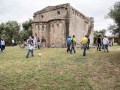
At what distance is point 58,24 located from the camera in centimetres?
2673

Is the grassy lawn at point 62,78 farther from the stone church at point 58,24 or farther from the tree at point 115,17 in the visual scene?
the stone church at point 58,24

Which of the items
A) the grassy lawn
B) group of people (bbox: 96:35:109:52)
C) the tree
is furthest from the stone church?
the grassy lawn

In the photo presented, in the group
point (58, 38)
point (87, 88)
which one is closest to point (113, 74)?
point (87, 88)

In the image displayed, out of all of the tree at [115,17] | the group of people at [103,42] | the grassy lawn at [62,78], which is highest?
the tree at [115,17]

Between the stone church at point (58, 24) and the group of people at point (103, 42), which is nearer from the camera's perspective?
Answer: the group of people at point (103, 42)

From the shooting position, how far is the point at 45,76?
777cm

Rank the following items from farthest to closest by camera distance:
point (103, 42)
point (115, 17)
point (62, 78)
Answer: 1. point (103, 42)
2. point (115, 17)
3. point (62, 78)

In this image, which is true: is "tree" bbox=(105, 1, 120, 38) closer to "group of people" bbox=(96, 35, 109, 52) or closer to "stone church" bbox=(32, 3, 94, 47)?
"group of people" bbox=(96, 35, 109, 52)

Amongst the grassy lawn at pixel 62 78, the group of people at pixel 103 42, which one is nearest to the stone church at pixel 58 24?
the group of people at pixel 103 42

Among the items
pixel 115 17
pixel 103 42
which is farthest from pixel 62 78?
pixel 103 42

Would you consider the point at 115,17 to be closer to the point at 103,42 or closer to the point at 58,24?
the point at 103,42

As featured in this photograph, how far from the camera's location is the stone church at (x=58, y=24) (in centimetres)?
2656

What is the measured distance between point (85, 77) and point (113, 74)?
1.73 metres

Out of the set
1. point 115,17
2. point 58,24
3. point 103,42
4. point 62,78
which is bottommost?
point 62,78
